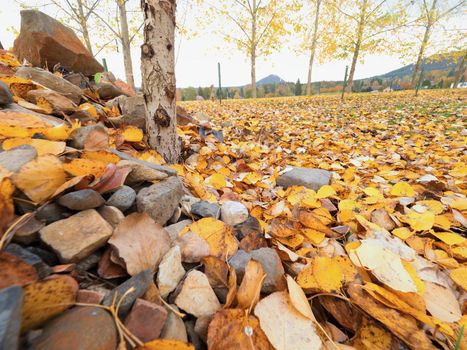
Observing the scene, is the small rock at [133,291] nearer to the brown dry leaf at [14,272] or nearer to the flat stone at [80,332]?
the flat stone at [80,332]

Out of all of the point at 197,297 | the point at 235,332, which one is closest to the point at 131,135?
the point at 197,297

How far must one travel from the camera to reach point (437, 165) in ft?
6.91

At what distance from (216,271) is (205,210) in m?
0.37

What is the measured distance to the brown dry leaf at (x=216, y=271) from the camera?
775 mm

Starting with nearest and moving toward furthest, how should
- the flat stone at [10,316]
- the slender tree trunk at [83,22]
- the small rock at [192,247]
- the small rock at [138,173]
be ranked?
the flat stone at [10,316], the small rock at [192,247], the small rock at [138,173], the slender tree trunk at [83,22]

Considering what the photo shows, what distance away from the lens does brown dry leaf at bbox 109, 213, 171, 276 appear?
2.32 ft

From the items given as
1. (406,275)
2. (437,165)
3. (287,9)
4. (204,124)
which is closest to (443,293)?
(406,275)

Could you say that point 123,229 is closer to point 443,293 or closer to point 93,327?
point 93,327

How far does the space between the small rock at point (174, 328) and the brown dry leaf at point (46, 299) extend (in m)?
0.23

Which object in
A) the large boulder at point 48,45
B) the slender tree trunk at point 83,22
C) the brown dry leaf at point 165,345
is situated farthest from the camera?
the slender tree trunk at point 83,22

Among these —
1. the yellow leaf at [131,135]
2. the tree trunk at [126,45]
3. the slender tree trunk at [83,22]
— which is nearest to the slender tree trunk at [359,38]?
the tree trunk at [126,45]

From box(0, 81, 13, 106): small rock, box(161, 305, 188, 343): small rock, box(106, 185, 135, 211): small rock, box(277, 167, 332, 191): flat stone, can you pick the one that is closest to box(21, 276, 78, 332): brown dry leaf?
box(161, 305, 188, 343): small rock

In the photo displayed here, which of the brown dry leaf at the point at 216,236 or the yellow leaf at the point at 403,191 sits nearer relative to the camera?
the brown dry leaf at the point at 216,236

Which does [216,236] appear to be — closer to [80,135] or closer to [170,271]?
[170,271]
